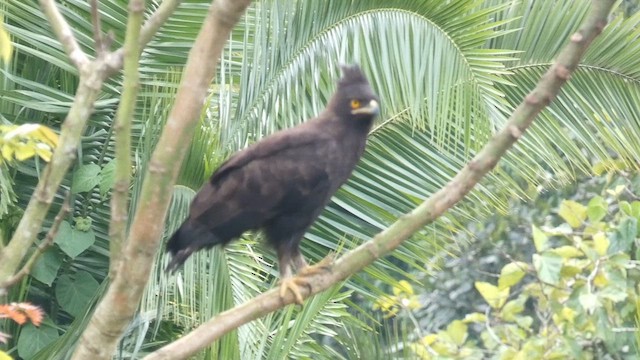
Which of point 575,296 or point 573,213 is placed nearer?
point 575,296

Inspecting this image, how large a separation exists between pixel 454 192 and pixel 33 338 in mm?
2882

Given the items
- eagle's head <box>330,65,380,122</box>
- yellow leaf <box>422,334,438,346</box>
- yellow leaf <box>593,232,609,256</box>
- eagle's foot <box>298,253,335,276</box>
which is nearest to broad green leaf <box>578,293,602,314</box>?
yellow leaf <box>593,232,609,256</box>

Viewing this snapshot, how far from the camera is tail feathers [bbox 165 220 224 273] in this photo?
4.32 m

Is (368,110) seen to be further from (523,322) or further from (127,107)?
(523,322)

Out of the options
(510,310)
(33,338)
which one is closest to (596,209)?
(510,310)

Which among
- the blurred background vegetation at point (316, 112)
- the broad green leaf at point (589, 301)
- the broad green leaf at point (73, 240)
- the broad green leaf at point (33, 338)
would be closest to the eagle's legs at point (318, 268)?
the blurred background vegetation at point (316, 112)

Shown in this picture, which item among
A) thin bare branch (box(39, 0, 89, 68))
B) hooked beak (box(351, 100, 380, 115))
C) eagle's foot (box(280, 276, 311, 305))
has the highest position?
hooked beak (box(351, 100, 380, 115))

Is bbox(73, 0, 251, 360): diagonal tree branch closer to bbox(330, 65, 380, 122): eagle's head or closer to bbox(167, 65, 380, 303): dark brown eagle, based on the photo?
bbox(167, 65, 380, 303): dark brown eagle

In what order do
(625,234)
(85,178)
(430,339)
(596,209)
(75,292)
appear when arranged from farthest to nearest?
(430,339) < (596,209) < (625,234) < (75,292) < (85,178)

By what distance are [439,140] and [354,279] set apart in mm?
1022

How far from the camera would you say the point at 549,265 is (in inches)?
243

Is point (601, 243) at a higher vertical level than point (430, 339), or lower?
higher

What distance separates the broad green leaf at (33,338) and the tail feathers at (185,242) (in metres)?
1.30

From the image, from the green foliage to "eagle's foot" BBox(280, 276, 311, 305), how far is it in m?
1.94
